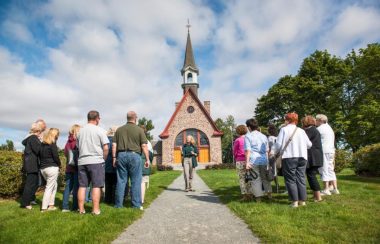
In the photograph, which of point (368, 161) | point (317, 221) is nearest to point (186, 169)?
point (317, 221)

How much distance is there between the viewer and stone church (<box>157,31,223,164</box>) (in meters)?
33.3

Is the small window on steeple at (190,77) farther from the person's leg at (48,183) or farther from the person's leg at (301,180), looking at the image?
the person's leg at (301,180)

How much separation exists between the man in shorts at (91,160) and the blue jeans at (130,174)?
505 mm

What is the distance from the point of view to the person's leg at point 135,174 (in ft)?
20.2

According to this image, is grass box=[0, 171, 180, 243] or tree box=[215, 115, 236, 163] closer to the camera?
grass box=[0, 171, 180, 243]

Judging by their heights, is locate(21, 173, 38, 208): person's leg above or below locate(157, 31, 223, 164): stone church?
below

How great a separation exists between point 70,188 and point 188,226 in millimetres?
3062

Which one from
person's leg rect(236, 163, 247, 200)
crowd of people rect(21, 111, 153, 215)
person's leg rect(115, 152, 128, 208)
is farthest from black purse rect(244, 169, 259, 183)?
person's leg rect(115, 152, 128, 208)

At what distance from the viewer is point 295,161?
6.06m

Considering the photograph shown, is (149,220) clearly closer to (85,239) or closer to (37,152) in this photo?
(85,239)

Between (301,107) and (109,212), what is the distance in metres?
32.0

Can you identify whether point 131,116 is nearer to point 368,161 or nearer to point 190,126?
point 368,161

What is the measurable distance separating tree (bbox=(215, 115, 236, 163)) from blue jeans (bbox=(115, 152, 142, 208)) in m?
59.7

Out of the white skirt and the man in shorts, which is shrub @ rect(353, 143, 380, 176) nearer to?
the white skirt
